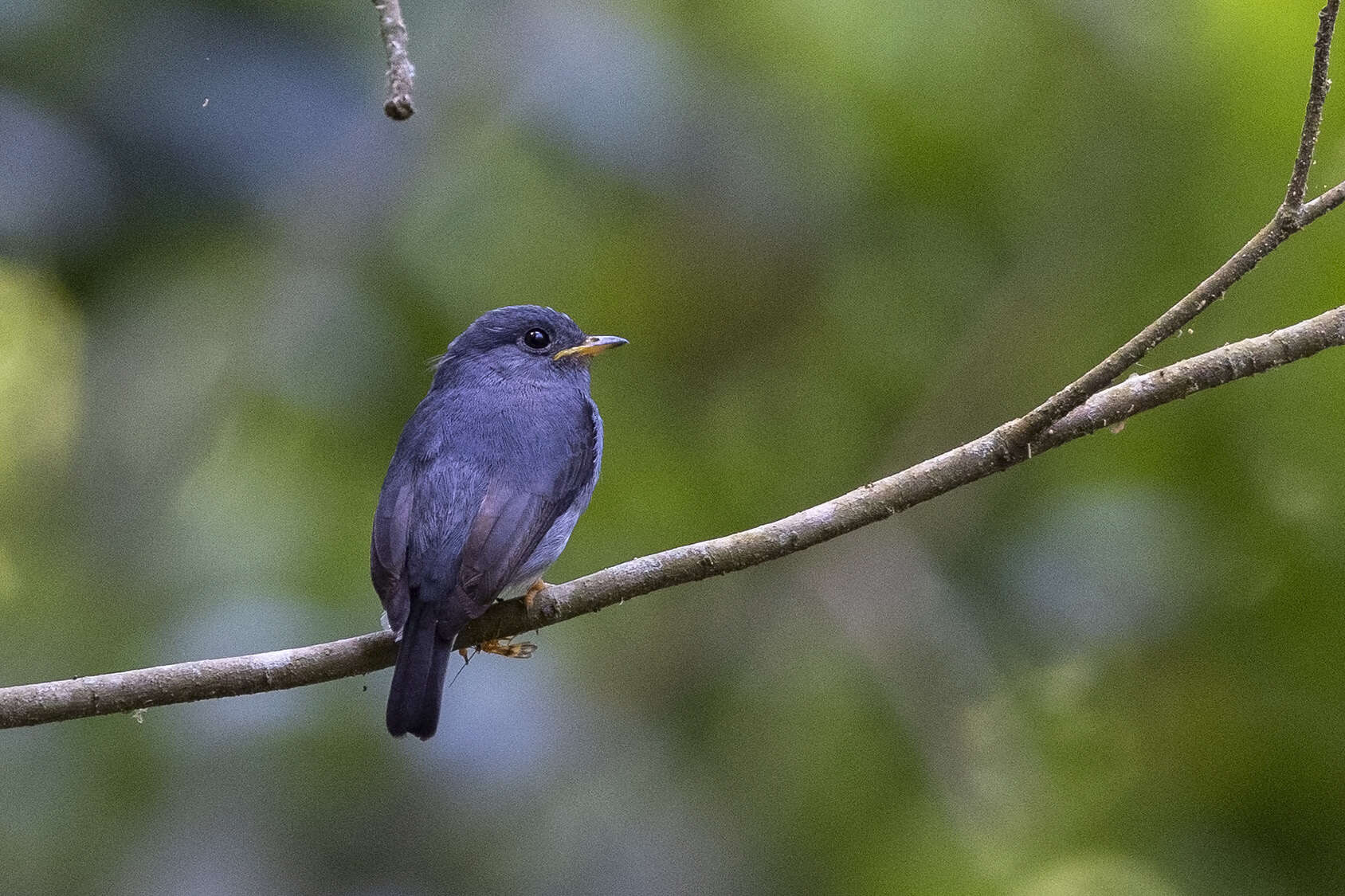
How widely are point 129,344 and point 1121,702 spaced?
3.39 metres

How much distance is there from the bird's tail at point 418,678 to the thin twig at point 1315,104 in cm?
202

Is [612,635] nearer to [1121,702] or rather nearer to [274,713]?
[274,713]

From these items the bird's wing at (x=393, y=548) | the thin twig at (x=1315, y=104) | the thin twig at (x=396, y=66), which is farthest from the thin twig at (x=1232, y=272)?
the bird's wing at (x=393, y=548)

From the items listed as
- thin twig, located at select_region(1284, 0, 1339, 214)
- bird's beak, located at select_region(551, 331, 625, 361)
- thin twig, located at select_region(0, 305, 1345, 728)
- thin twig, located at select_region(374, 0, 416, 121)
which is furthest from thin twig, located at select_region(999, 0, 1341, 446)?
bird's beak, located at select_region(551, 331, 625, 361)

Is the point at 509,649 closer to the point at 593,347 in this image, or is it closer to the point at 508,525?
the point at 508,525

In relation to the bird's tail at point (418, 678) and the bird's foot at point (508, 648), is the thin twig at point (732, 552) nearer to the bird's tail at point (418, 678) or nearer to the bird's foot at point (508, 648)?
the bird's tail at point (418, 678)

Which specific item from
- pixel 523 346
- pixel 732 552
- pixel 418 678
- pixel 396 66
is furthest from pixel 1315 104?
pixel 523 346

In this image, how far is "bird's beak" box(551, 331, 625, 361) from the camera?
427 cm

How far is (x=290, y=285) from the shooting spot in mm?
4535

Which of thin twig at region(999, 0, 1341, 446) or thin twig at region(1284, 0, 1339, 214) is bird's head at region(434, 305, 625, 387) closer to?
thin twig at region(999, 0, 1341, 446)

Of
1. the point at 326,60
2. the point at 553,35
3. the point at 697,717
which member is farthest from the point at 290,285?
the point at 697,717

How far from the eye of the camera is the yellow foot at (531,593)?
3209 millimetres

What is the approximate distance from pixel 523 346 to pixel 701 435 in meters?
0.75

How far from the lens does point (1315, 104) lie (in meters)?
2.56
